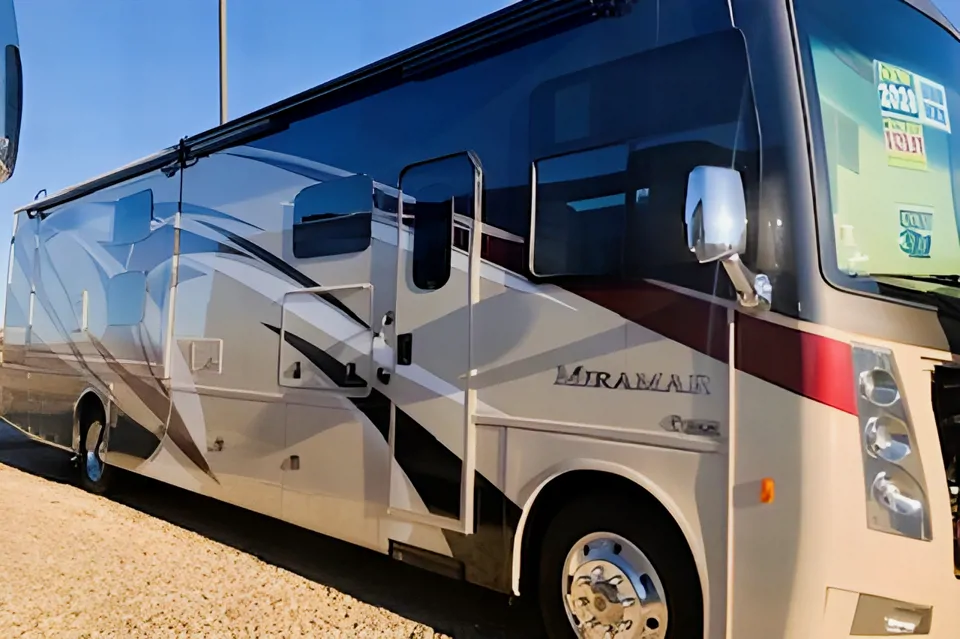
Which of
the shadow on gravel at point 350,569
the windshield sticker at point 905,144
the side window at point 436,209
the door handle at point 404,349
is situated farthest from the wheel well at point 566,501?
Result: the windshield sticker at point 905,144

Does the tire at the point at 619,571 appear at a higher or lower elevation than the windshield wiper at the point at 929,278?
lower

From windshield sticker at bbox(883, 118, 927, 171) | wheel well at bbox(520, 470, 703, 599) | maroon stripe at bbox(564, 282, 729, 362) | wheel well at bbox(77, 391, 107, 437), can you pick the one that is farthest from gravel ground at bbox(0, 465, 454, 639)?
windshield sticker at bbox(883, 118, 927, 171)

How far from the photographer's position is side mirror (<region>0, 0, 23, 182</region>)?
324 inches

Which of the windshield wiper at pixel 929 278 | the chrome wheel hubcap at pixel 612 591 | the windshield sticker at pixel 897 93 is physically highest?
the windshield sticker at pixel 897 93

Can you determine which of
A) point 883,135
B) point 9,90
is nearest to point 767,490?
point 883,135

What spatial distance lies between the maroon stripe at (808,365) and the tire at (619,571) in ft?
2.65

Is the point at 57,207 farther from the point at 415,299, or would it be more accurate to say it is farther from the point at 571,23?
A: the point at 571,23

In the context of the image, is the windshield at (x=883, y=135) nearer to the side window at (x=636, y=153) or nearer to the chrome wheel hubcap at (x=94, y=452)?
the side window at (x=636, y=153)

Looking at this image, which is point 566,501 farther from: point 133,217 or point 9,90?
point 9,90

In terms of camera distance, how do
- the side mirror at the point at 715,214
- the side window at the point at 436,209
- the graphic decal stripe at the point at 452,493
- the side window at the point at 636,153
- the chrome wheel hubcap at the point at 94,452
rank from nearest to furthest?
the side mirror at the point at 715,214 < the side window at the point at 636,153 < the graphic decal stripe at the point at 452,493 < the side window at the point at 436,209 < the chrome wheel hubcap at the point at 94,452

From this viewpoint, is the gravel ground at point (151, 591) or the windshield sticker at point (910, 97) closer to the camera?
the windshield sticker at point (910, 97)

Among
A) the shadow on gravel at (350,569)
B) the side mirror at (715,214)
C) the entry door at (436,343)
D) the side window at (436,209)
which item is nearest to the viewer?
the side mirror at (715,214)

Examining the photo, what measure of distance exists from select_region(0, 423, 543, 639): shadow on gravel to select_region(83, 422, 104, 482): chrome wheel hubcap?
1.00 ft

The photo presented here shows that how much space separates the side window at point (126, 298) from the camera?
7344 mm
